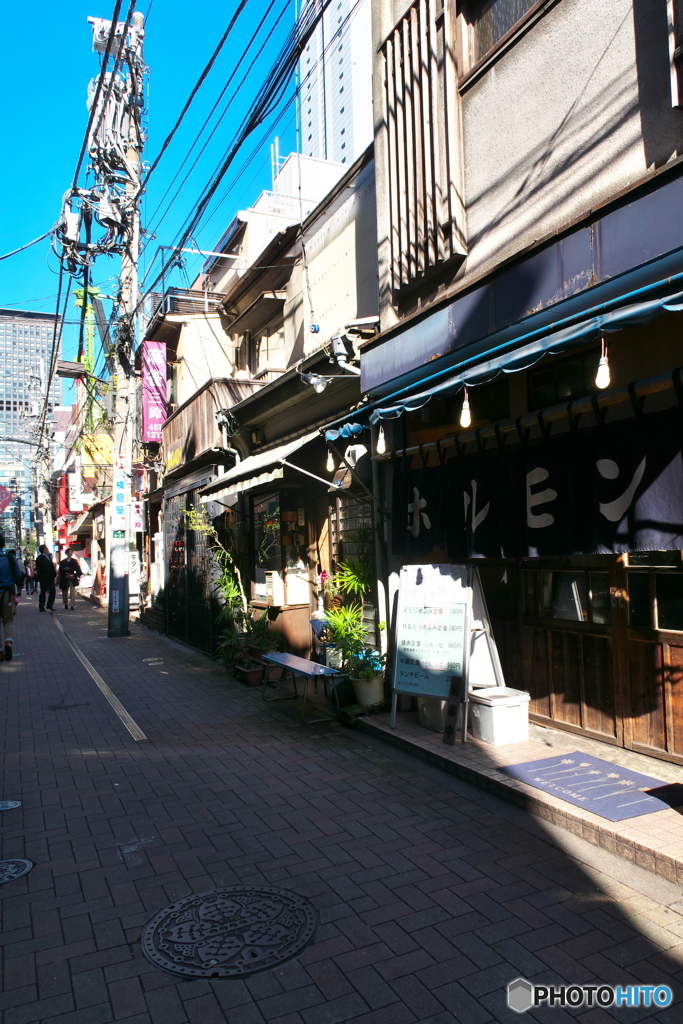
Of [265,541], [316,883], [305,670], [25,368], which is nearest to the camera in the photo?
[316,883]

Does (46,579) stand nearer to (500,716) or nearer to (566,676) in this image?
(500,716)

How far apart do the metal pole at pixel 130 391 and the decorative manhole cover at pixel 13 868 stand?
1333 cm

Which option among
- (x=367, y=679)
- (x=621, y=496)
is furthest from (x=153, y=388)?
(x=621, y=496)

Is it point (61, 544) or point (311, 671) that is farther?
point (61, 544)

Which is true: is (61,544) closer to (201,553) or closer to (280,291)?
(201,553)

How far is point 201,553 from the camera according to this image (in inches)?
609

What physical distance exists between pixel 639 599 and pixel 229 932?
4.25m

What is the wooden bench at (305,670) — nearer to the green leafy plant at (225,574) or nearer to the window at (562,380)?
the green leafy plant at (225,574)

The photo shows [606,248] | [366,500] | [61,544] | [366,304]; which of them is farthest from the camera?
[61,544]

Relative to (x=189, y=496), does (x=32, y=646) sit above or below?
below

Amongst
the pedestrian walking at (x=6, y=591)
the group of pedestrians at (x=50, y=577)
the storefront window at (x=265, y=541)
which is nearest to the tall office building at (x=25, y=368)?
the group of pedestrians at (x=50, y=577)

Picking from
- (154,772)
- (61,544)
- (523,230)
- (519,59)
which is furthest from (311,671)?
(61,544)

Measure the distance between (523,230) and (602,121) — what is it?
1.14 m

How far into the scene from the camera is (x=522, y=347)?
218 inches
